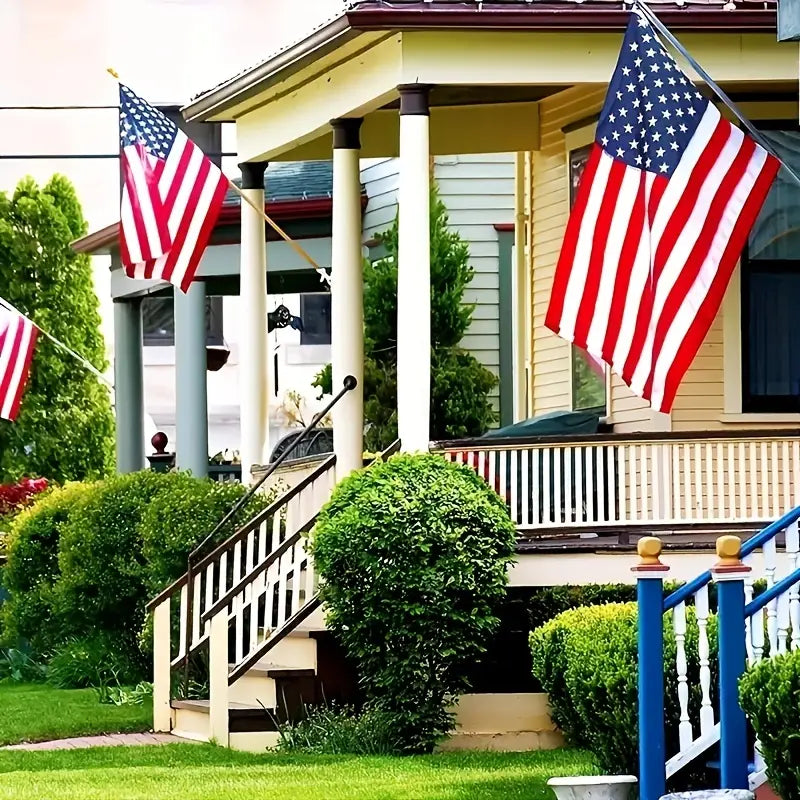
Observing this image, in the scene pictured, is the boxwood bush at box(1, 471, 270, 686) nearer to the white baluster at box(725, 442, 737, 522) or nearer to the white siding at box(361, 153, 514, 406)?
the white baluster at box(725, 442, 737, 522)

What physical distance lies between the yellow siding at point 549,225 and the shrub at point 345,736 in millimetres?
5709

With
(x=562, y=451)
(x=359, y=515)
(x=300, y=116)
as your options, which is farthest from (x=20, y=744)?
(x=300, y=116)

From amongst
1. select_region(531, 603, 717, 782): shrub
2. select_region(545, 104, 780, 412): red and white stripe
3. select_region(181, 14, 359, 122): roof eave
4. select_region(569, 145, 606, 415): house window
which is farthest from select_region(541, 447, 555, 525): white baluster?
select_region(181, 14, 359, 122): roof eave

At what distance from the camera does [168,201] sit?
52.6 feet

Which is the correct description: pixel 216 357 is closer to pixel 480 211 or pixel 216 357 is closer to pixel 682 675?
pixel 480 211

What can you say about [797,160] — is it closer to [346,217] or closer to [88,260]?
[346,217]

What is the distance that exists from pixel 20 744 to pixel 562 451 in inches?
186

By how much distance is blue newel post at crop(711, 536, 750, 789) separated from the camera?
381 inches

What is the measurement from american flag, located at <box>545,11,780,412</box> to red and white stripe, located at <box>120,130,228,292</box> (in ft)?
14.4

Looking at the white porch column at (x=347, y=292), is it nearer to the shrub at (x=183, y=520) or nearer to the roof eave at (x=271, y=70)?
the roof eave at (x=271, y=70)

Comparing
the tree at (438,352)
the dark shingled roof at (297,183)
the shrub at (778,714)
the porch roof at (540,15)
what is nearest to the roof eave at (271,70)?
the porch roof at (540,15)

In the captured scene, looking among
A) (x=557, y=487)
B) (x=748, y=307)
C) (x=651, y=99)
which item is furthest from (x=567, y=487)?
(x=651, y=99)

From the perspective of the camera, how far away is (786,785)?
8820 mm

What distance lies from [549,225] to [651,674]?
969 cm
